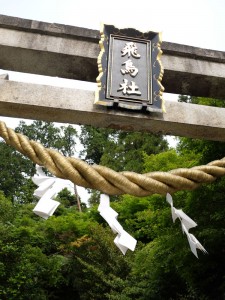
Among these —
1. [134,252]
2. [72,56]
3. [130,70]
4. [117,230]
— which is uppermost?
[72,56]

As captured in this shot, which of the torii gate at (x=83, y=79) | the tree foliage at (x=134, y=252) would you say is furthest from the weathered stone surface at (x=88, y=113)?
the tree foliage at (x=134, y=252)

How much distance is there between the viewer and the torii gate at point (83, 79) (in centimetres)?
258

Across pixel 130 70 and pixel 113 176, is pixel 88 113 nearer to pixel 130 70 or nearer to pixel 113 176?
pixel 130 70

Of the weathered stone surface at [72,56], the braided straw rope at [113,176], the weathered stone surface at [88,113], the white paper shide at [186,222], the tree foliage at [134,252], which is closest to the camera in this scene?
the braided straw rope at [113,176]

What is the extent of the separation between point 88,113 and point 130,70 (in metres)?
0.66

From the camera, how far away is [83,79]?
3.29m

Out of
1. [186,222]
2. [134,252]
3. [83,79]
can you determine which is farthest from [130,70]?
[134,252]

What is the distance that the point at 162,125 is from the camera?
105 inches

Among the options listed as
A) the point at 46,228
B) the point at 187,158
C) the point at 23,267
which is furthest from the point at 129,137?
the point at 23,267

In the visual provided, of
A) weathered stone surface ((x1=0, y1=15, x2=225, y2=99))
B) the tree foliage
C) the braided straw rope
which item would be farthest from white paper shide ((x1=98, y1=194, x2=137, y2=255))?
the tree foliage

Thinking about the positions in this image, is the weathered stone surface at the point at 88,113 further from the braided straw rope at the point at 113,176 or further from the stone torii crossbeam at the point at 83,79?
the braided straw rope at the point at 113,176

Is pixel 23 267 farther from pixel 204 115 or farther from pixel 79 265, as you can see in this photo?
pixel 204 115

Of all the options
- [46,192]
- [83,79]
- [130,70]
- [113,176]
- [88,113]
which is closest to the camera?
[113,176]

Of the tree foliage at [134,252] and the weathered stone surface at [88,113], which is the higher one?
the weathered stone surface at [88,113]
